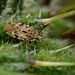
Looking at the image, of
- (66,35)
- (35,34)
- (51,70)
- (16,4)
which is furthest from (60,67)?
(16,4)

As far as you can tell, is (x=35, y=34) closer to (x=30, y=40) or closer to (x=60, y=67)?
(x=30, y=40)

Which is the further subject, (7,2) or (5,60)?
(7,2)

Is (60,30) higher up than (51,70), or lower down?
higher up

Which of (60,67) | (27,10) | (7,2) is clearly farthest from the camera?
(27,10)

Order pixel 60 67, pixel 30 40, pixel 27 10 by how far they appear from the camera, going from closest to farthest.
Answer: pixel 60 67, pixel 30 40, pixel 27 10
